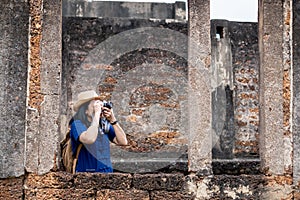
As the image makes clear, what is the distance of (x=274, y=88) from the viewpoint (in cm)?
525

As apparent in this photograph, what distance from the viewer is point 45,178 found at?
498 centimetres

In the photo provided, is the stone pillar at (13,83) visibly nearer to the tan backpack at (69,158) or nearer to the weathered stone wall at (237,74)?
the tan backpack at (69,158)

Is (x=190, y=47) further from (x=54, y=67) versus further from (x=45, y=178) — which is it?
(x=45, y=178)

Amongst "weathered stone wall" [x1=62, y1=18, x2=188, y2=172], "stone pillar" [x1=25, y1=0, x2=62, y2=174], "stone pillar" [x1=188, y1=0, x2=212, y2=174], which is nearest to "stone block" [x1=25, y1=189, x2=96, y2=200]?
"stone pillar" [x1=25, y1=0, x2=62, y2=174]

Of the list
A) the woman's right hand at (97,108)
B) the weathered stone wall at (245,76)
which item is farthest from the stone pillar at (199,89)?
the weathered stone wall at (245,76)

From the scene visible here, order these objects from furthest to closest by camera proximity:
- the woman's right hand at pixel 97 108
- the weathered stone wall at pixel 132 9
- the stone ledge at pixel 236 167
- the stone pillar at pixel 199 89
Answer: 1. the weathered stone wall at pixel 132 9
2. the stone ledge at pixel 236 167
3. the woman's right hand at pixel 97 108
4. the stone pillar at pixel 199 89

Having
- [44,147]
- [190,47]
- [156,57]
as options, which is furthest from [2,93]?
[156,57]

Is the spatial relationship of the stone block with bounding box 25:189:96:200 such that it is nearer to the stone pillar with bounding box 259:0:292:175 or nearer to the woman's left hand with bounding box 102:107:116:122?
the woman's left hand with bounding box 102:107:116:122

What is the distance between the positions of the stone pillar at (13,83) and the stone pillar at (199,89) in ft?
4.34

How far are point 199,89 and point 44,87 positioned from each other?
4.04 feet

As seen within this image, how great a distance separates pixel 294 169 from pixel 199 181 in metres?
0.80

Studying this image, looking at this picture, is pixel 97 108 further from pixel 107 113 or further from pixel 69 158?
pixel 69 158

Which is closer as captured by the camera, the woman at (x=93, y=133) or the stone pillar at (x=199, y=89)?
the stone pillar at (x=199, y=89)

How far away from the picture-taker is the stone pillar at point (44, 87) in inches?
197
